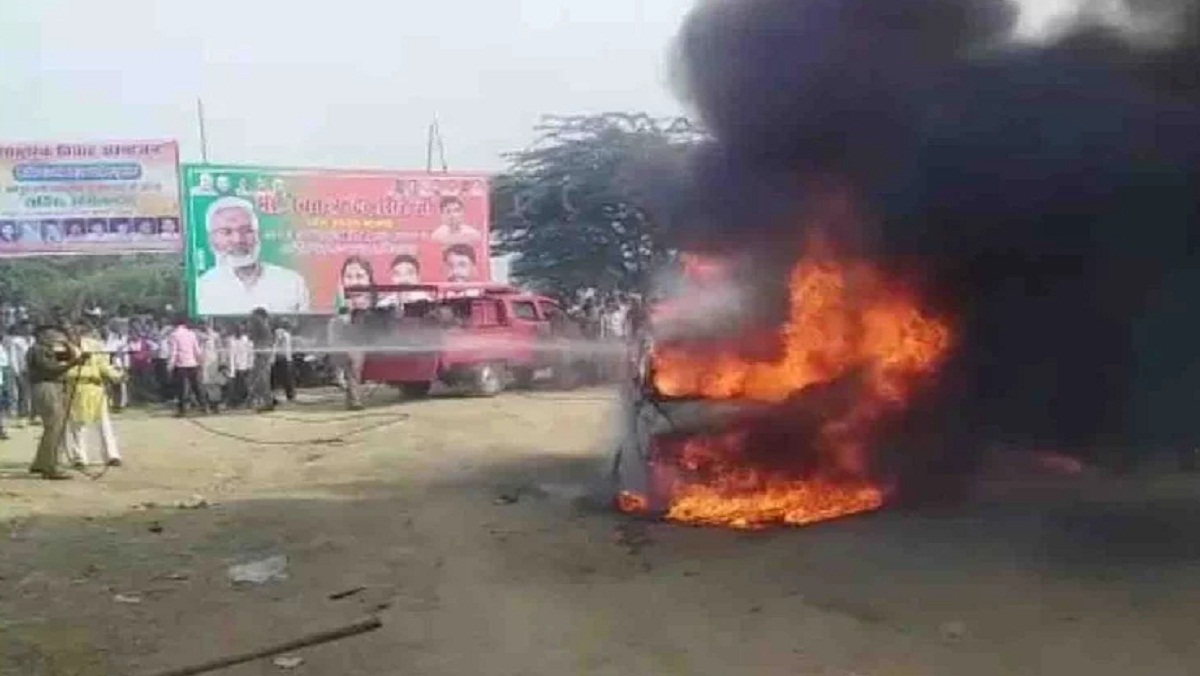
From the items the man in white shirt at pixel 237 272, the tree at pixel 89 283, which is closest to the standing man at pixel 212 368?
the man in white shirt at pixel 237 272

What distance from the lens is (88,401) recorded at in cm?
1548

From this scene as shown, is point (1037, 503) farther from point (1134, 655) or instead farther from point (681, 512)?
point (1134, 655)

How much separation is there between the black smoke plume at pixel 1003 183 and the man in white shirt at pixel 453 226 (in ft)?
62.3

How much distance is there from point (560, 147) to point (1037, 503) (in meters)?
25.1

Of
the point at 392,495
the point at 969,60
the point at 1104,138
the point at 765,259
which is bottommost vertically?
the point at 392,495

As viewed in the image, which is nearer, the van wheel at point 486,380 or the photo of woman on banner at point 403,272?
the van wheel at point 486,380

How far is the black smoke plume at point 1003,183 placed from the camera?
9805 millimetres

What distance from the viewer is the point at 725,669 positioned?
6770 millimetres

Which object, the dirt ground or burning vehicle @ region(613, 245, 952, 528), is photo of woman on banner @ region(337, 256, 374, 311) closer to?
the dirt ground

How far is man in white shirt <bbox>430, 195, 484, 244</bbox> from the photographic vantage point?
30297 millimetres

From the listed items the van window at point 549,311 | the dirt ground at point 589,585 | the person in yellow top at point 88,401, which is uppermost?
the van window at point 549,311

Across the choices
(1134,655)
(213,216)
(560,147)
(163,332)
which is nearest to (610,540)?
(1134,655)

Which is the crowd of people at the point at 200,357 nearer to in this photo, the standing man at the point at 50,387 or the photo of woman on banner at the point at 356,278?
the photo of woman on banner at the point at 356,278

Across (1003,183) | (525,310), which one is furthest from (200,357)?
(1003,183)
